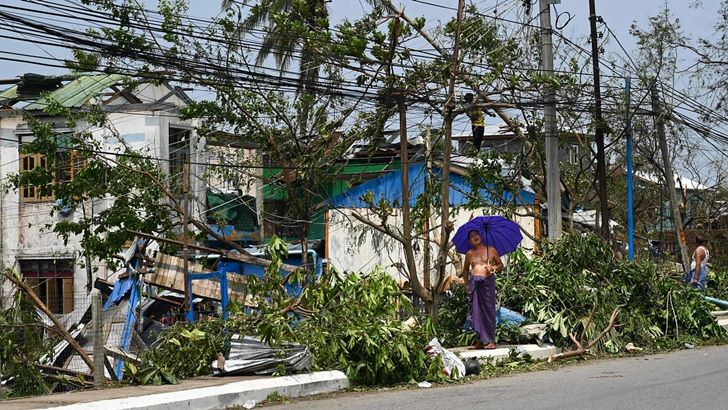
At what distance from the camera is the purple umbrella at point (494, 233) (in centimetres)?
1499

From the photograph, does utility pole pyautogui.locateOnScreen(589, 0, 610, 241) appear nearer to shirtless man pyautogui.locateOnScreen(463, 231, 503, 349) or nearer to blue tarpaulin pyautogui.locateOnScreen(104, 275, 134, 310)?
shirtless man pyautogui.locateOnScreen(463, 231, 503, 349)

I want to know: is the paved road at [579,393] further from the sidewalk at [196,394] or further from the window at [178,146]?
the window at [178,146]

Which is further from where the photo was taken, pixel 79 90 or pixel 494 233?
pixel 79 90

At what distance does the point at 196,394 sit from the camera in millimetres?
9445

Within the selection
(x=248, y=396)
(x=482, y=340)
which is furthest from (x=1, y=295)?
(x=482, y=340)

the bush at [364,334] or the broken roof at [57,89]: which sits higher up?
the broken roof at [57,89]

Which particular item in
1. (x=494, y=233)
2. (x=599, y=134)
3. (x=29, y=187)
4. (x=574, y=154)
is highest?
(x=574, y=154)

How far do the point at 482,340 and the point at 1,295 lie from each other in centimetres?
664

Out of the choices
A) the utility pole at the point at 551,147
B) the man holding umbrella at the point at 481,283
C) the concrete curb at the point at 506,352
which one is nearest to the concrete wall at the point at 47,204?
the utility pole at the point at 551,147

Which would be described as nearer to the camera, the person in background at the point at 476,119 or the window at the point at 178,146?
the person in background at the point at 476,119

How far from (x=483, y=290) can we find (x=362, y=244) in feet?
49.5

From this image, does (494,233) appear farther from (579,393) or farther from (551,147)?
(579,393)

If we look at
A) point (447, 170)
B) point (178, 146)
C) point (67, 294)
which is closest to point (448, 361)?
point (447, 170)

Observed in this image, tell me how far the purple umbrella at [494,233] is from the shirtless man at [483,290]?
2.70 feet
